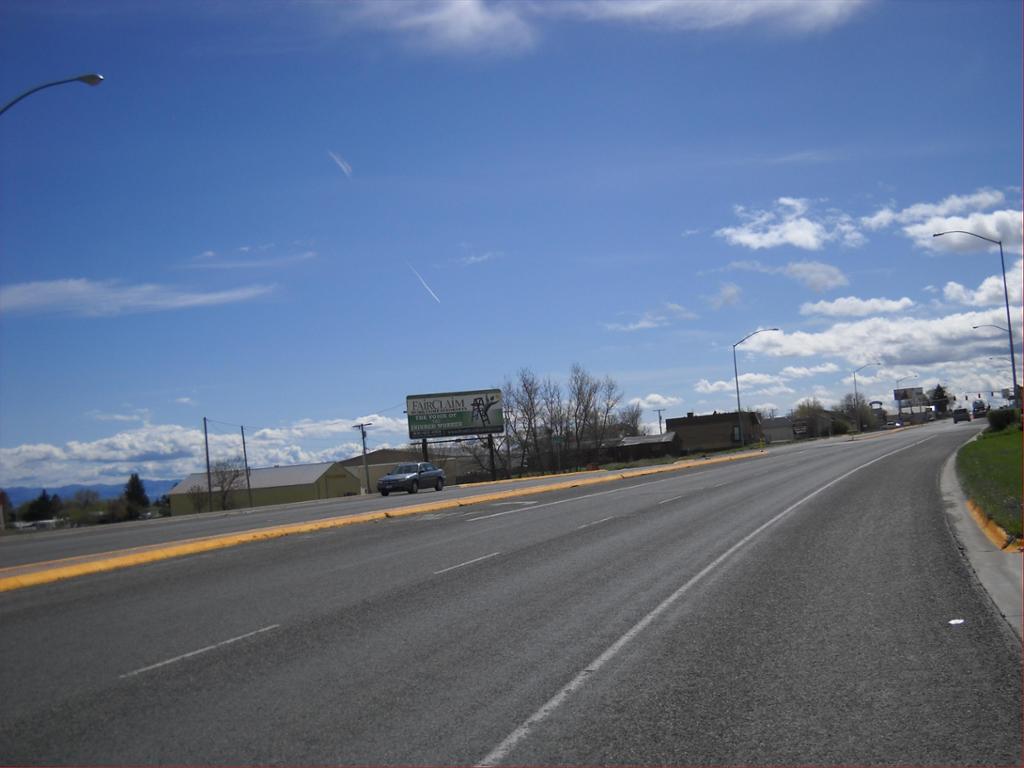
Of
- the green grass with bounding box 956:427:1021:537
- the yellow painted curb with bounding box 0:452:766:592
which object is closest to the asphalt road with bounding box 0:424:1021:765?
the yellow painted curb with bounding box 0:452:766:592

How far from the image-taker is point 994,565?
12.6 metres

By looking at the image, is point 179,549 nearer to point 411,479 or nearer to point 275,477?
point 411,479

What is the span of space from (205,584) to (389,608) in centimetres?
461

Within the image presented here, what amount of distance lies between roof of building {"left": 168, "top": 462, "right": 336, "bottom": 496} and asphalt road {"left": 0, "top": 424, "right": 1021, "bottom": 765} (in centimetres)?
9207

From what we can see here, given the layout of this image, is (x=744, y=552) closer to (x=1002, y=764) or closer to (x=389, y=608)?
(x=389, y=608)

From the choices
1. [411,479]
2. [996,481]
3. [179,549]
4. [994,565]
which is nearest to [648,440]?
[411,479]

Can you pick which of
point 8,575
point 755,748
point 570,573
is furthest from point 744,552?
point 8,575

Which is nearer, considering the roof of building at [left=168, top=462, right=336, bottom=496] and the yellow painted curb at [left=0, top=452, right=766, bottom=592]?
the yellow painted curb at [left=0, top=452, right=766, bottom=592]

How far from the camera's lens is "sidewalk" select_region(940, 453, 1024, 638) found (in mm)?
9953

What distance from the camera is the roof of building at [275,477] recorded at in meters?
107

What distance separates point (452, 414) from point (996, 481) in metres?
55.9

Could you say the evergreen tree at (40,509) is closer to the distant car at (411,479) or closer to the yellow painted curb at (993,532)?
the distant car at (411,479)

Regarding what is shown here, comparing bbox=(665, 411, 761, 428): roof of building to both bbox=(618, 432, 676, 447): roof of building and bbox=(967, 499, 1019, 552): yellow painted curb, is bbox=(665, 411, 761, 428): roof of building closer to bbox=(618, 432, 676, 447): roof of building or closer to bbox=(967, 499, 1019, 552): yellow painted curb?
bbox=(618, 432, 676, 447): roof of building

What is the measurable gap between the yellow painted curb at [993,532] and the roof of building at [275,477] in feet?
305
